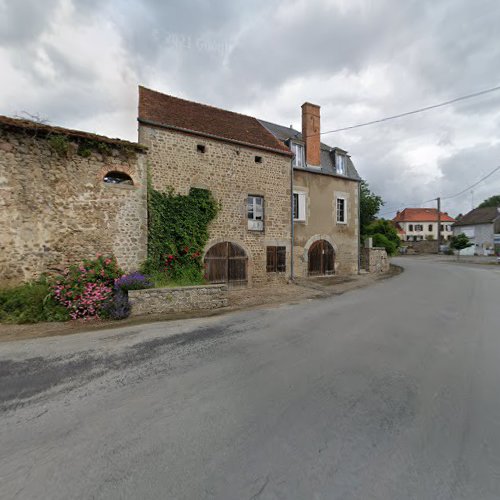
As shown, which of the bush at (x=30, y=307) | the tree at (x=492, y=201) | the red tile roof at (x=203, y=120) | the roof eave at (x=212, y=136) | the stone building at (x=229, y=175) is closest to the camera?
the bush at (x=30, y=307)

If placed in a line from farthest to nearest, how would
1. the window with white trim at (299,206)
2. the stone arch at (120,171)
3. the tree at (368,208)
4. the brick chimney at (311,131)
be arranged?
the tree at (368,208) → the brick chimney at (311,131) → the window with white trim at (299,206) → the stone arch at (120,171)

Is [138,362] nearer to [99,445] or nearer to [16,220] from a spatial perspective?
[99,445]

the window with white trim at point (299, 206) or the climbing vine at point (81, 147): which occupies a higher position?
the climbing vine at point (81, 147)

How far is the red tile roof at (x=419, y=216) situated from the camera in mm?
56281

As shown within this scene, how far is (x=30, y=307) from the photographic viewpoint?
20.0 feet

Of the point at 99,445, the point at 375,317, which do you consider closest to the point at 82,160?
the point at 99,445

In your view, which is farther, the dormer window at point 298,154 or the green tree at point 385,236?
the green tree at point 385,236

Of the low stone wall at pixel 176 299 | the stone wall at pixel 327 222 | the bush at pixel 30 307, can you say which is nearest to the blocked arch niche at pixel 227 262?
the low stone wall at pixel 176 299

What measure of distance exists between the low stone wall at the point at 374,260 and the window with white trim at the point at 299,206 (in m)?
6.12

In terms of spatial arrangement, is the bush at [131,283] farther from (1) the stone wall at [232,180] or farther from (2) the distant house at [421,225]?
(2) the distant house at [421,225]

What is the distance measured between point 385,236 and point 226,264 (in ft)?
51.7

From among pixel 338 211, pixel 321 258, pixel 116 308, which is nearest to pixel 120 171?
pixel 116 308

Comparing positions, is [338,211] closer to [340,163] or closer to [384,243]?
[340,163]

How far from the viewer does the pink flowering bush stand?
20.6 ft
